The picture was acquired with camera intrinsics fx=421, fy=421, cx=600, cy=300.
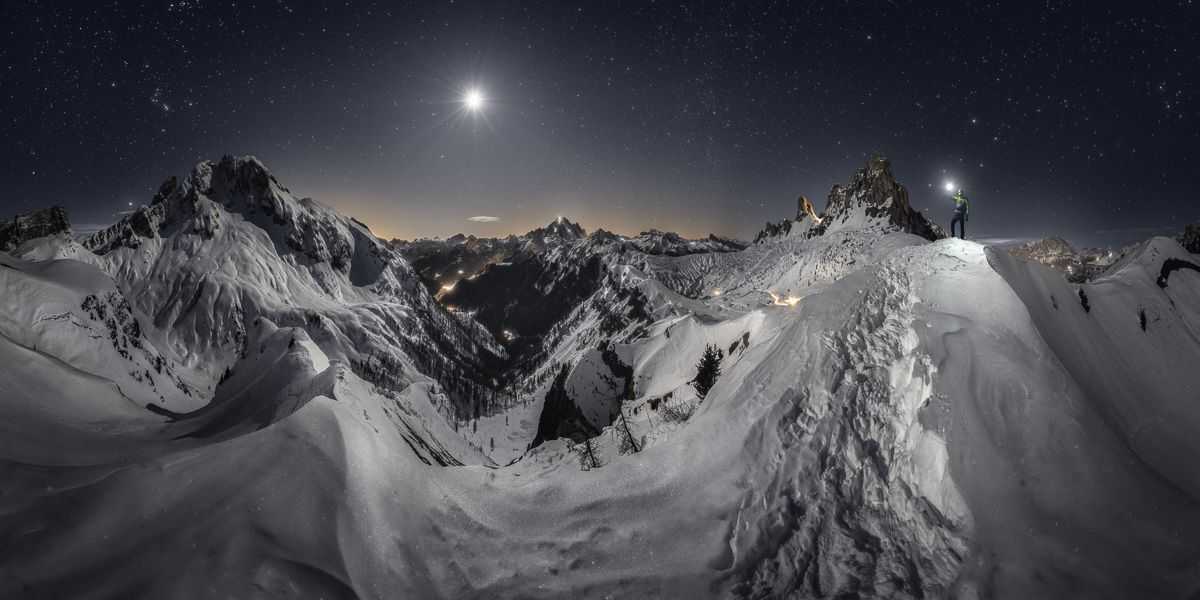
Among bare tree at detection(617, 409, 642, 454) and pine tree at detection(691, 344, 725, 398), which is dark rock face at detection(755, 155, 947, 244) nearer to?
pine tree at detection(691, 344, 725, 398)

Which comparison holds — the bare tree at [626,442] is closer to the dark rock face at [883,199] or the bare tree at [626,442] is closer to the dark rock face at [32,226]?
the dark rock face at [32,226]

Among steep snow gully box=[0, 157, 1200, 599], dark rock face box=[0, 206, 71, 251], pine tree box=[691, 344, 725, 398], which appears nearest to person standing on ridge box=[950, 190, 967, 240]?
steep snow gully box=[0, 157, 1200, 599]

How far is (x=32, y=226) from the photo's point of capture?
8388cm

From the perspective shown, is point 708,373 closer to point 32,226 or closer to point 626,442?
point 626,442

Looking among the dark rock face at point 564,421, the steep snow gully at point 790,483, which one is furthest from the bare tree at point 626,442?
the dark rock face at point 564,421

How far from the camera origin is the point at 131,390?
37.4m

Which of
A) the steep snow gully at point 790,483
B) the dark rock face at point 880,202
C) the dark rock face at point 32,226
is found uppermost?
the dark rock face at point 880,202

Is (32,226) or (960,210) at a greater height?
(32,226)

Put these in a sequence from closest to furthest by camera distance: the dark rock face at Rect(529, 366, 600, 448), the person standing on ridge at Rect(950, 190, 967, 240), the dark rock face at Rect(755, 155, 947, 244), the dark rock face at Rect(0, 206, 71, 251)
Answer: the person standing on ridge at Rect(950, 190, 967, 240) < the dark rock face at Rect(529, 366, 600, 448) < the dark rock face at Rect(0, 206, 71, 251) < the dark rock face at Rect(755, 155, 947, 244)

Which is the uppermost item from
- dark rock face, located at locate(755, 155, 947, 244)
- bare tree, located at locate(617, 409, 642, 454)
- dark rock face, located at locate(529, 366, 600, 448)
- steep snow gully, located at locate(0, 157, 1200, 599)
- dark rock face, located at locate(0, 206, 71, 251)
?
dark rock face, located at locate(755, 155, 947, 244)

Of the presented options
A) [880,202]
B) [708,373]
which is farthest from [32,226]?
[880,202]

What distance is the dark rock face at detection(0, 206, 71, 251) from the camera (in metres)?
82.2

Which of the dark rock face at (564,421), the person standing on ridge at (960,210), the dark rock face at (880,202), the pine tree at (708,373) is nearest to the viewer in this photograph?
the person standing on ridge at (960,210)

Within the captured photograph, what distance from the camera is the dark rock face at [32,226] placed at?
82.2m
